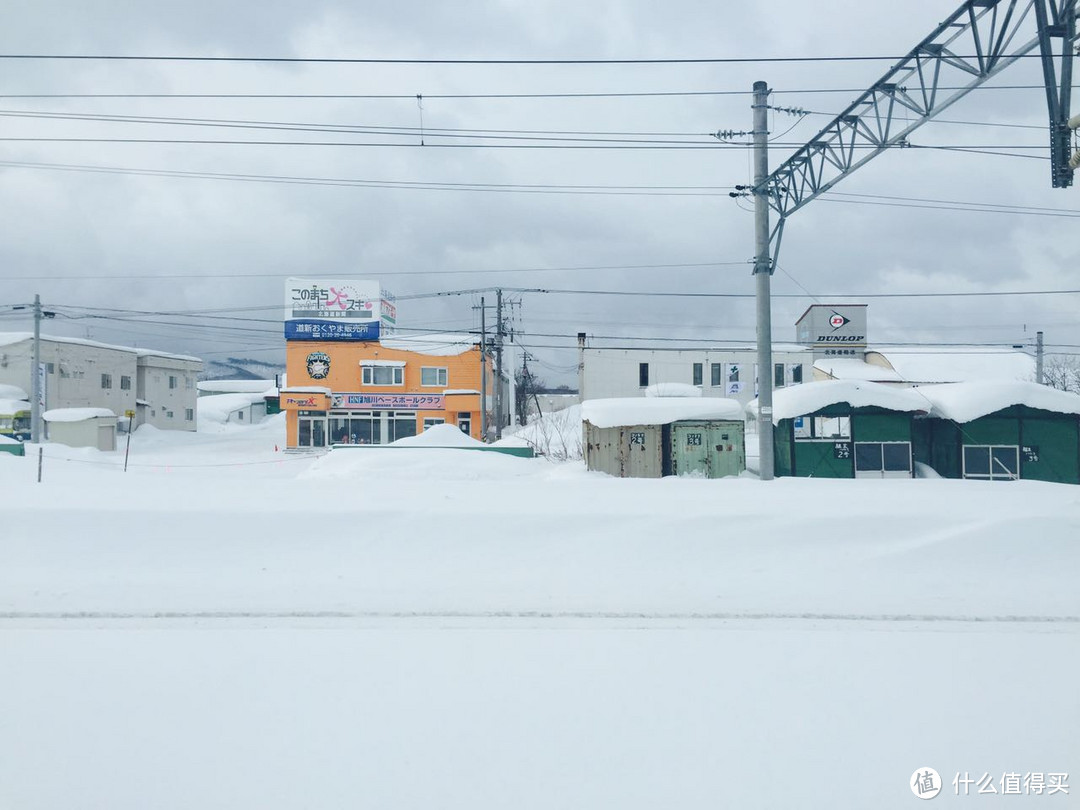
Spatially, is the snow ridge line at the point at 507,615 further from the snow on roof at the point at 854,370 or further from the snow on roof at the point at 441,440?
the snow on roof at the point at 854,370

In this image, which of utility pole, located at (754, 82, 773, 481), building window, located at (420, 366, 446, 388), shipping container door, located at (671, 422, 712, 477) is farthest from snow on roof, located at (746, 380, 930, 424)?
building window, located at (420, 366, 446, 388)

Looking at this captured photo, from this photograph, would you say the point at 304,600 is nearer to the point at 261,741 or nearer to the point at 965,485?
the point at 261,741

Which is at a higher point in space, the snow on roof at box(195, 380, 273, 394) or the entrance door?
the snow on roof at box(195, 380, 273, 394)

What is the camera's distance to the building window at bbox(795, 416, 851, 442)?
1831 centimetres

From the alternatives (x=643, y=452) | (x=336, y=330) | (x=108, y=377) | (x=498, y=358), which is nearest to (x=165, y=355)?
(x=108, y=377)

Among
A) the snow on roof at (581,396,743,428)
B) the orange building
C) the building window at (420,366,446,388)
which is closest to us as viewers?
the snow on roof at (581,396,743,428)

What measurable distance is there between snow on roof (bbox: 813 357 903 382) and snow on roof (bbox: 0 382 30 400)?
4669 cm

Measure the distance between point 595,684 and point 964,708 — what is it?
2.69m

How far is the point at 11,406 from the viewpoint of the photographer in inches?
1510

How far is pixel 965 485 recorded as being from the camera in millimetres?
15562

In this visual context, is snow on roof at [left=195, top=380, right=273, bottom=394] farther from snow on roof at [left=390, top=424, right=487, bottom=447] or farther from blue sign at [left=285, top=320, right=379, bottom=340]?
snow on roof at [left=390, top=424, right=487, bottom=447]

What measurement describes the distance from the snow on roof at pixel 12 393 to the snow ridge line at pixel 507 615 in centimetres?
4113

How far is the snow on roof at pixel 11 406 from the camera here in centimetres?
3791

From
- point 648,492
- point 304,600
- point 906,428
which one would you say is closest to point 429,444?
point 648,492
